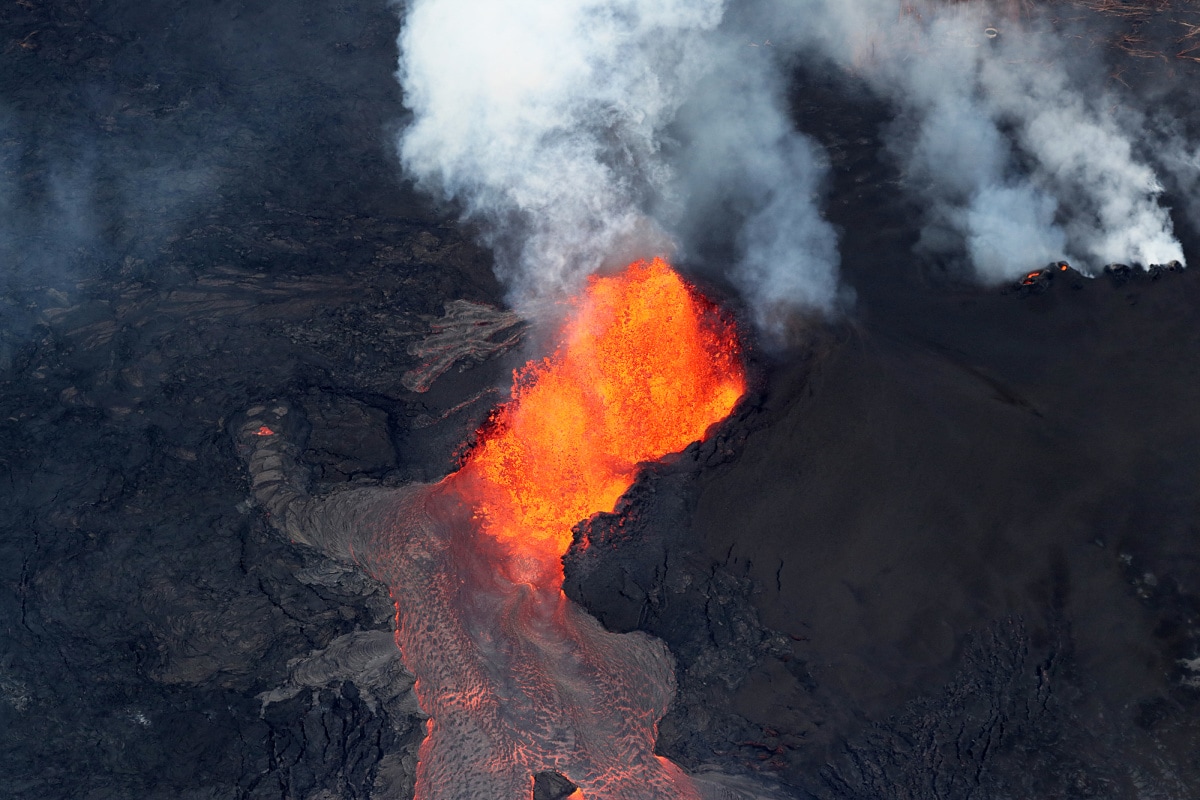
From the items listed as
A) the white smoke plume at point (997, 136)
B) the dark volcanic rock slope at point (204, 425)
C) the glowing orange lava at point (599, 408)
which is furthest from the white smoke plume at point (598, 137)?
the white smoke plume at point (997, 136)

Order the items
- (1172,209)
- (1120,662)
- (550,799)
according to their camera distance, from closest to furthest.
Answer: (1120,662) → (1172,209) → (550,799)

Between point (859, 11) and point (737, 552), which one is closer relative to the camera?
A: point (737, 552)

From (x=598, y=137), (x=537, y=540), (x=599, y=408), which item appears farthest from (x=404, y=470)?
(x=598, y=137)

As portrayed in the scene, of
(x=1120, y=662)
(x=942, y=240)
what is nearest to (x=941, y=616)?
(x=1120, y=662)

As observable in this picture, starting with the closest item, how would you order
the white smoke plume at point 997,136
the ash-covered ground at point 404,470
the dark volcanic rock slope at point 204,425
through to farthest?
1. the ash-covered ground at point 404,470
2. the white smoke plume at point 997,136
3. the dark volcanic rock slope at point 204,425

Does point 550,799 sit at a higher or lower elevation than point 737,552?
lower

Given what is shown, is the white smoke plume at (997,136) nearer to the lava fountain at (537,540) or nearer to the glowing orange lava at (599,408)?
the glowing orange lava at (599,408)

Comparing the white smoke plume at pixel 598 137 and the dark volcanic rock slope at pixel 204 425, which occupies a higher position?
the white smoke plume at pixel 598 137

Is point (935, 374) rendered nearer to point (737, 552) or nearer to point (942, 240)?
point (942, 240)

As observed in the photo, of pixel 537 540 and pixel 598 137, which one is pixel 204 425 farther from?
pixel 598 137
